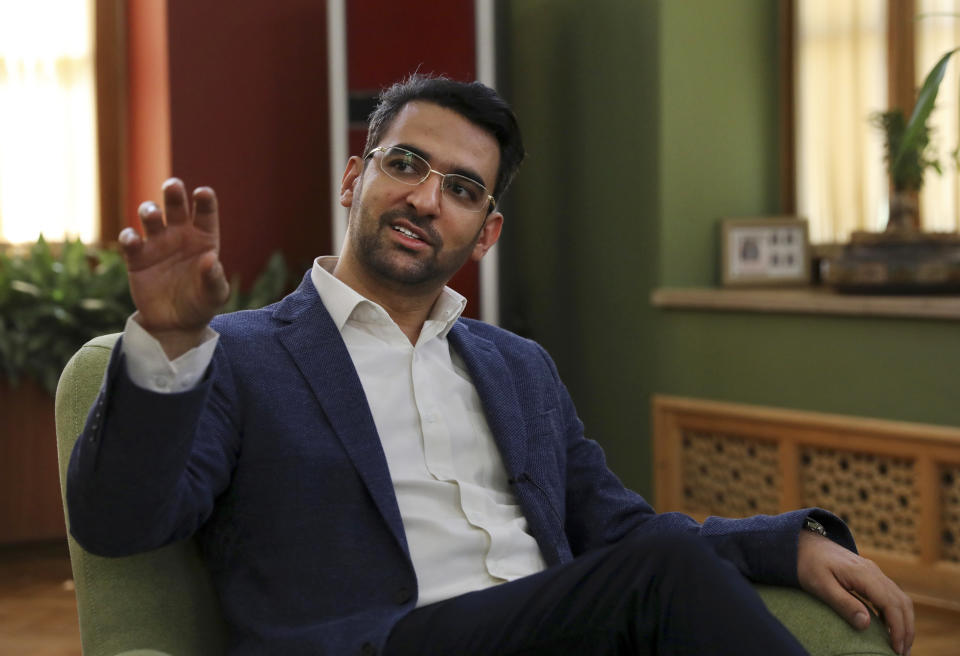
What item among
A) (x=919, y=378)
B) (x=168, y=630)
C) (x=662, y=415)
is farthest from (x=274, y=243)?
(x=168, y=630)

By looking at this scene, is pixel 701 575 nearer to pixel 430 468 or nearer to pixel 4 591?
pixel 430 468

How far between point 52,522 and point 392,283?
268cm

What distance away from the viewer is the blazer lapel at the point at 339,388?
1434mm

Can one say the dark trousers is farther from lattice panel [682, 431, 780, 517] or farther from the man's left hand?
lattice panel [682, 431, 780, 517]

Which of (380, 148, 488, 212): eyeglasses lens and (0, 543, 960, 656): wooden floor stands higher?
(380, 148, 488, 212): eyeglasses lens

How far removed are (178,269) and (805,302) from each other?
2.78 metres

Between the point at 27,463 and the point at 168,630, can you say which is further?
the point at 27,463

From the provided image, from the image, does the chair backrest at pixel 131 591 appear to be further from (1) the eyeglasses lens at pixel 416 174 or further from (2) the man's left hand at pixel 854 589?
(2) the man's left hand at pixel 854 589

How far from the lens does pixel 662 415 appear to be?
4.03 m

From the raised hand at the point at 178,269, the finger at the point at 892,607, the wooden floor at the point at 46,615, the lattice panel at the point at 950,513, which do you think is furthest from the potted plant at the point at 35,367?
the finger at the point at 892,607

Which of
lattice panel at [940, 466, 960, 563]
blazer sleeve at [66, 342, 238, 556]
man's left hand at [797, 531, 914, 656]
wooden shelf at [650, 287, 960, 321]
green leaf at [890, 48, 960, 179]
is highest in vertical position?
green leaf at [890, 48, 960, 179]

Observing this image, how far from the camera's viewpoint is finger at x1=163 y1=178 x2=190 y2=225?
1.09 metres

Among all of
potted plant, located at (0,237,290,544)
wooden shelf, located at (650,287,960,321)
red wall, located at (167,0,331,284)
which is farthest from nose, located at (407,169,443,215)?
red wall, located at (167,0,331,284)

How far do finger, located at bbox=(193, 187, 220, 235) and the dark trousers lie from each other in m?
0.54
